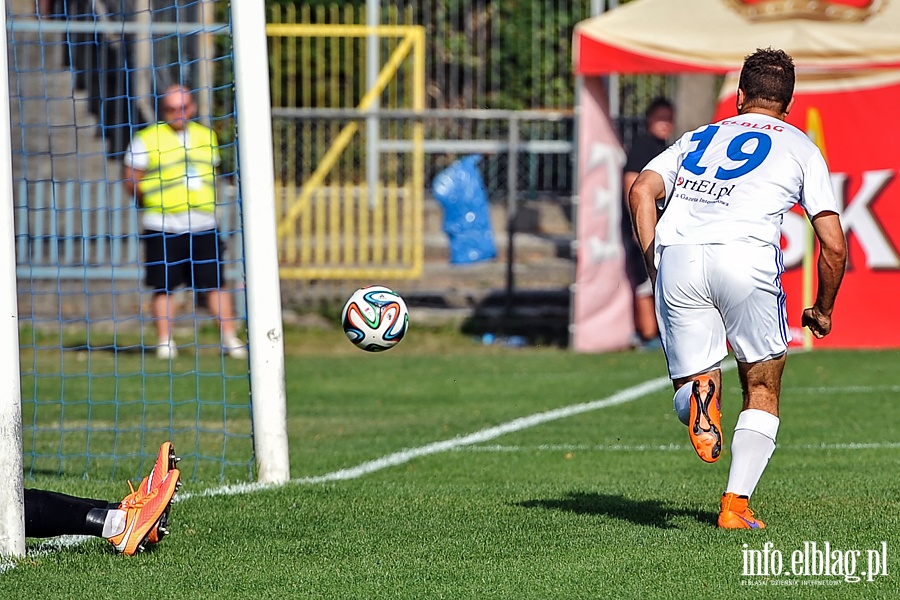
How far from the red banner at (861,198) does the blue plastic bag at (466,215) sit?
3677 millimetres

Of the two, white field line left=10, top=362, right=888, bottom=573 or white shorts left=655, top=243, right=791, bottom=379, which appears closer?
white shorts left=655, top=243, right=791, bottom=379

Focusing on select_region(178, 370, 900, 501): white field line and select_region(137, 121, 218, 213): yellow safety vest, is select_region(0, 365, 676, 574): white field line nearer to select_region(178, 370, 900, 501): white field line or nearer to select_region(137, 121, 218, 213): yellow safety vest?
select_region(178, 370, 900, 501): white field line

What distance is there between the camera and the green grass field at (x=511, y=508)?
4.77 m

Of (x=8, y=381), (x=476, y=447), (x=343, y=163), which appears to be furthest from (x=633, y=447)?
(x=343, y=163)

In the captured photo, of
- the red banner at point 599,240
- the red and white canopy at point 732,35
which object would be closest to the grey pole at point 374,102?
the red banner at point 599,240

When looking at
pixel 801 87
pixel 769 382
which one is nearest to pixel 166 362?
pixel 801 87

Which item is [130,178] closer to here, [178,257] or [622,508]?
[178,257]

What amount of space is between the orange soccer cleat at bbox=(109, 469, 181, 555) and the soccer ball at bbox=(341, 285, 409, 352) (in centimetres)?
145

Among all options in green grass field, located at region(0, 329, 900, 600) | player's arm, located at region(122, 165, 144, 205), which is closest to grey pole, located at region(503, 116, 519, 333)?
player's arm, located at region(122, 165, 144, 205)

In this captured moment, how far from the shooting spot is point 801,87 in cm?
1356

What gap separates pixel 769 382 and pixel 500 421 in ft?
13.2

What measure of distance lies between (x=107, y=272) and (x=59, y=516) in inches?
380

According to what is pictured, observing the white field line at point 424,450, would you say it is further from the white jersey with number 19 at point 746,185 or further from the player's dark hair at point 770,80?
the player's dark hair at point 770,80

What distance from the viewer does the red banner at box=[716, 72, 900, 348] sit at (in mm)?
13352
